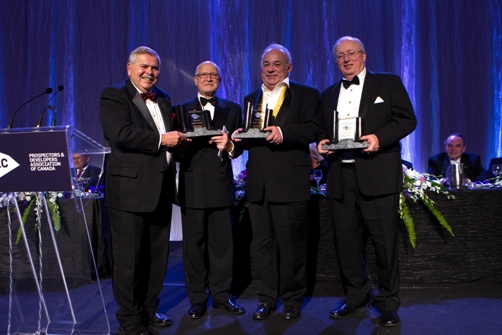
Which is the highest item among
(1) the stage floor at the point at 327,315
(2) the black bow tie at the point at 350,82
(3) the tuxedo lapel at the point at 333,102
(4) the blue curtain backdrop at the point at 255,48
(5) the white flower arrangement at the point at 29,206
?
(4) the blue curtain backdrop at the point at 255,48

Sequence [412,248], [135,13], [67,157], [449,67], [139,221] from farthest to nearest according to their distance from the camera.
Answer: [135,13], [449,67], [412,248], [139,221], [67,157]

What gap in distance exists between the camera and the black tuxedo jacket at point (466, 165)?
5152mm

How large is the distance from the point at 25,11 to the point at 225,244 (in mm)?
5538

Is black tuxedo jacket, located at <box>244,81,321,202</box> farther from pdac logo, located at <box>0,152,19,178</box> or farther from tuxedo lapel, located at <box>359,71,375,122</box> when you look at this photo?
pdac logo, located at <box>0,152,19,178</box>

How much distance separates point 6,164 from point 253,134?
1402 millimetres

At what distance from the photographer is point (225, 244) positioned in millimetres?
3182

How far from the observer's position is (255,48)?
6.43 m

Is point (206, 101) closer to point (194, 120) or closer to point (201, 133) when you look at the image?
point (194, 120)

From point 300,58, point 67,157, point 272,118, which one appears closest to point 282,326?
point 272,118

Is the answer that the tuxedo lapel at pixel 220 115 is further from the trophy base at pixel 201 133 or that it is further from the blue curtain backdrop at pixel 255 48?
the blue curtain backdrop at pixel 255 48

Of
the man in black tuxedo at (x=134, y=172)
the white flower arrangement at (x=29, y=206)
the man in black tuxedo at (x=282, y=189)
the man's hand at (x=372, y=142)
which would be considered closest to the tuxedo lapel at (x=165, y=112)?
the man in black tuxedo at (x=134, y=172)

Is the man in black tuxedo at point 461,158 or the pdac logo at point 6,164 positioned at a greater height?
the pdac logo at point 6,164

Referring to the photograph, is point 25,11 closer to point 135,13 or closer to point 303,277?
point 135,13

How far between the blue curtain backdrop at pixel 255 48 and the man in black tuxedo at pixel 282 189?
329 centimetres
